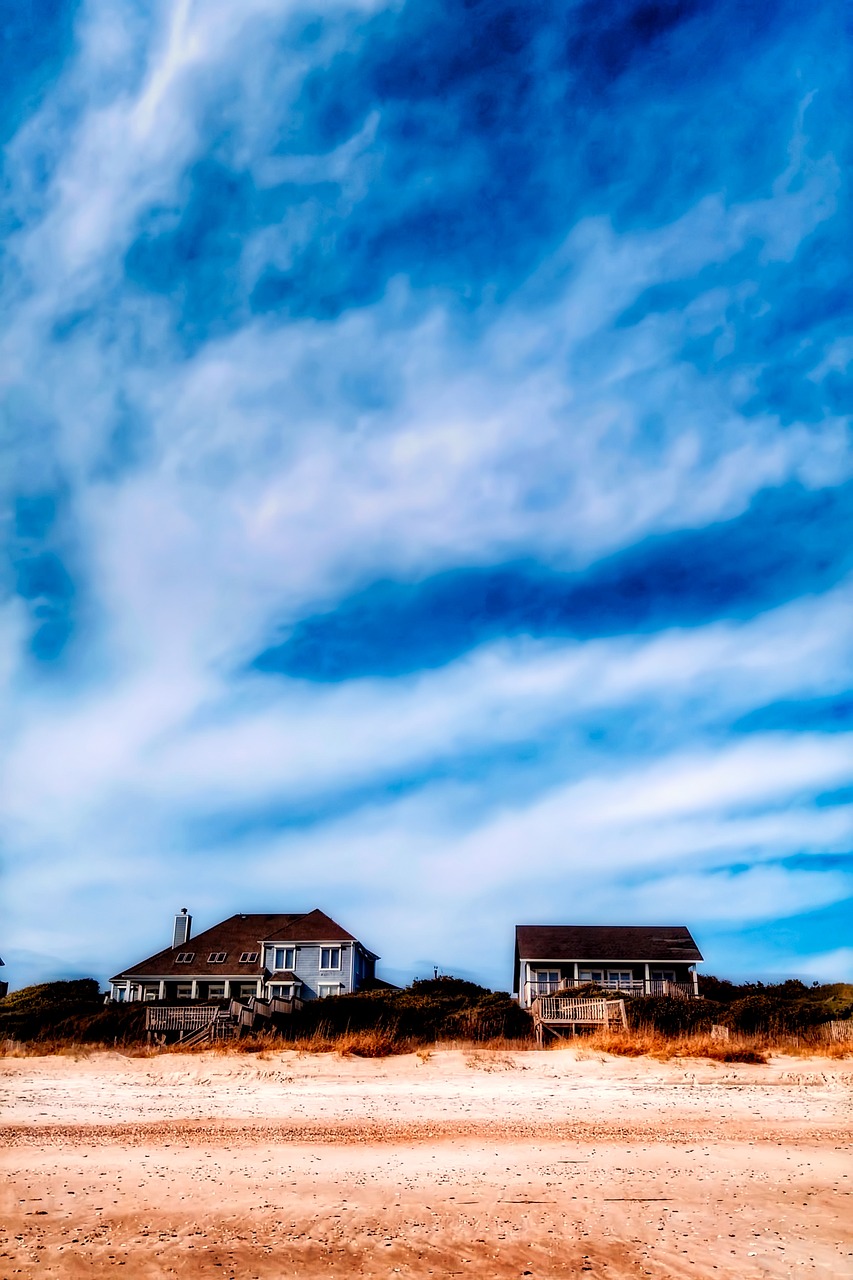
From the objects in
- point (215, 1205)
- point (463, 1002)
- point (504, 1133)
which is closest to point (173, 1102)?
point (504, 1133)

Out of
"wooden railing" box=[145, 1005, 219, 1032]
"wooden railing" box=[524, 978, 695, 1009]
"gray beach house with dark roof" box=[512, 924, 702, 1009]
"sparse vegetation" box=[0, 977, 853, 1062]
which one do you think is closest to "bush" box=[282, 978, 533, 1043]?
"sparse vegetation" box=[0, 977, 853, 1062]

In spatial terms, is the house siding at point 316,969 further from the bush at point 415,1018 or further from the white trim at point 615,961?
the bush at point 415,1018

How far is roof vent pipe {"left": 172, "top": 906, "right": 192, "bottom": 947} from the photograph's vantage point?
185 ft

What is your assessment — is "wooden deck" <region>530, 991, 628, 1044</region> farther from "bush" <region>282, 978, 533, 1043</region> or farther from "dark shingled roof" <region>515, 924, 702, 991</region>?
"dark shingled roof" <region>515, 924, 702, 991</region>

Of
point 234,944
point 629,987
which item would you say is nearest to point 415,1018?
point 629,987

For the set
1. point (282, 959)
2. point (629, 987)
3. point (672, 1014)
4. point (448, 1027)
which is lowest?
point (448, 1027)

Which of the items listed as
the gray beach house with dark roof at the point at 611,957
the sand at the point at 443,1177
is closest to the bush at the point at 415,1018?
the sand at the point at 443,1177

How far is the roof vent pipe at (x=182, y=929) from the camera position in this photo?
56312 mm

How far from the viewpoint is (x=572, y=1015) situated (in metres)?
33.0

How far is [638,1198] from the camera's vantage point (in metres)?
11.4

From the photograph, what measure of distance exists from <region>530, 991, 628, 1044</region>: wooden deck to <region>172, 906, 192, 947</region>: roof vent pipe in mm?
28824

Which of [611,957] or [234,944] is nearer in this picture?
[611,957]

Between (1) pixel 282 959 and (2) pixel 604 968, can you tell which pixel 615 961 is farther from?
(1) pixel 282 959

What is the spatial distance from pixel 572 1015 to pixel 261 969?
24456 millimetres
